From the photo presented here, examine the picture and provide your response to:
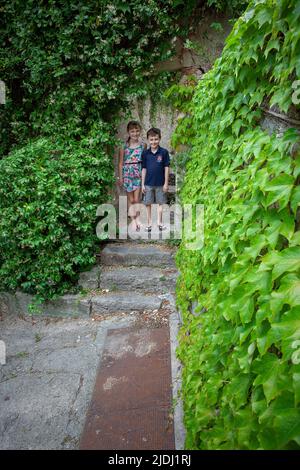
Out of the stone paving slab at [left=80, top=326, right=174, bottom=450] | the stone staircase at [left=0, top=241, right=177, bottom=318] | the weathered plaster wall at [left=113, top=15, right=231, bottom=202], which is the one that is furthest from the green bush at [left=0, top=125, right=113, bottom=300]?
the weathered plaster wall at [left=113, top=15, right=231, bottom=202]

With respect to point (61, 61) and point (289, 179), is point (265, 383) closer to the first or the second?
point (289, 179)

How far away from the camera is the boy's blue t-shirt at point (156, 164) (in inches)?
208

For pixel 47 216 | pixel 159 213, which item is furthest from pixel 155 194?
pixel 47 216

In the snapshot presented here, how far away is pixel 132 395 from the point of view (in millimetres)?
3053

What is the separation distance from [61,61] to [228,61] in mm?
3803

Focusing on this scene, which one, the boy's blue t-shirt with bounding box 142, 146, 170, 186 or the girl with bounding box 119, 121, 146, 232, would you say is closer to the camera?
the boy's blue t-shirt with bounding box 142, 146, 170, 186

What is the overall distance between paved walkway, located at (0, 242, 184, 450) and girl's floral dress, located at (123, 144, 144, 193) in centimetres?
111

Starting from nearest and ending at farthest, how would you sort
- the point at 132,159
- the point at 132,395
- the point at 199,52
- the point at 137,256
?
the point at 132,395 → the point at 137,256 → the point at 132,159 → the point at 199,52

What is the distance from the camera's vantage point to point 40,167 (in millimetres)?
4543

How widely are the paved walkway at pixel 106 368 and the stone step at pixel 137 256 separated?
2cm

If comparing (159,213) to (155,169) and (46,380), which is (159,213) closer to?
(155,169)

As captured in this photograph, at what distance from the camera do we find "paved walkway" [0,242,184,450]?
2676 millimetres

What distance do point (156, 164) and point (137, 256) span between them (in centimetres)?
153

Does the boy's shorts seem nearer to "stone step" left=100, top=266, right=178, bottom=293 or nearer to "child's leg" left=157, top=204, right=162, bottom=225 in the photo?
"child's leg" left=157, top=204, right=162, bottom=225
